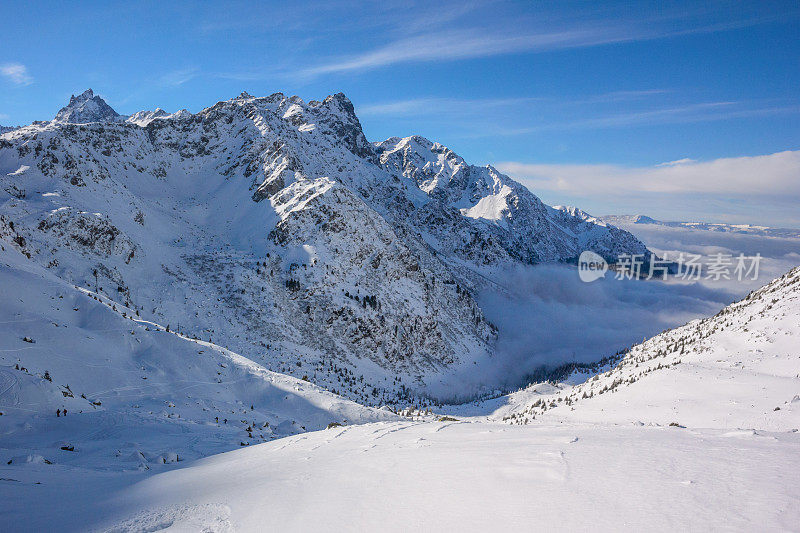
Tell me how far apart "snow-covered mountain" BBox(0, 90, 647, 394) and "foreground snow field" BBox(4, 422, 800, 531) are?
153 ft

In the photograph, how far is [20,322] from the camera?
2045cm

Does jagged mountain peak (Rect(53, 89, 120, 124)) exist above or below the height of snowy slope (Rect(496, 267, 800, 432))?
above

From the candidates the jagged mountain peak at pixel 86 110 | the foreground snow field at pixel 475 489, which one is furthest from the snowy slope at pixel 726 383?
the jagged mountain peak at pixel 86 110

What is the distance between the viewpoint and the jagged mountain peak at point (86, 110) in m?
179

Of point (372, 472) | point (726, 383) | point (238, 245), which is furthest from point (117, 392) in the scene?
point (238, 245)

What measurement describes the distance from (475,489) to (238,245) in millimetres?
83271

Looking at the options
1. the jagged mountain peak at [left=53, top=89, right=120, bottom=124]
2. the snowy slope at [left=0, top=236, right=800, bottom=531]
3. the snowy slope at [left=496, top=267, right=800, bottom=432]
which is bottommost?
the snowy slope at [left=496, top=267, right=800, bottom=432]

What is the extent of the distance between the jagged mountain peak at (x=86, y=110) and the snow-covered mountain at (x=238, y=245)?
87.7 metres

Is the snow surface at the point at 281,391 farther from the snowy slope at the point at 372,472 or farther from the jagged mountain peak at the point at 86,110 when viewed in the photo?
the jagged mountain peak at the point at 86,110

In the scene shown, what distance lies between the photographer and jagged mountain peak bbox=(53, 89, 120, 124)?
586 ft

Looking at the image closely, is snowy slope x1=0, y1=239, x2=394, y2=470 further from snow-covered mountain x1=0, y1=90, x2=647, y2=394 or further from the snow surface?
snow-covered mountain x1=0, y1=90, x2=647, y2=394

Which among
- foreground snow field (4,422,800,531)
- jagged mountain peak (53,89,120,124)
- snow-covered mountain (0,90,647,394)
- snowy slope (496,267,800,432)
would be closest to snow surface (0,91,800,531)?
foreground snow field (4,422,800,531)

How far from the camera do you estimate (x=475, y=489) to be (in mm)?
5500

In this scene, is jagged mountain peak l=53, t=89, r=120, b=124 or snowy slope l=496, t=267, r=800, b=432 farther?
jagged mountain peak l=53, t=89, r=120, b=124
